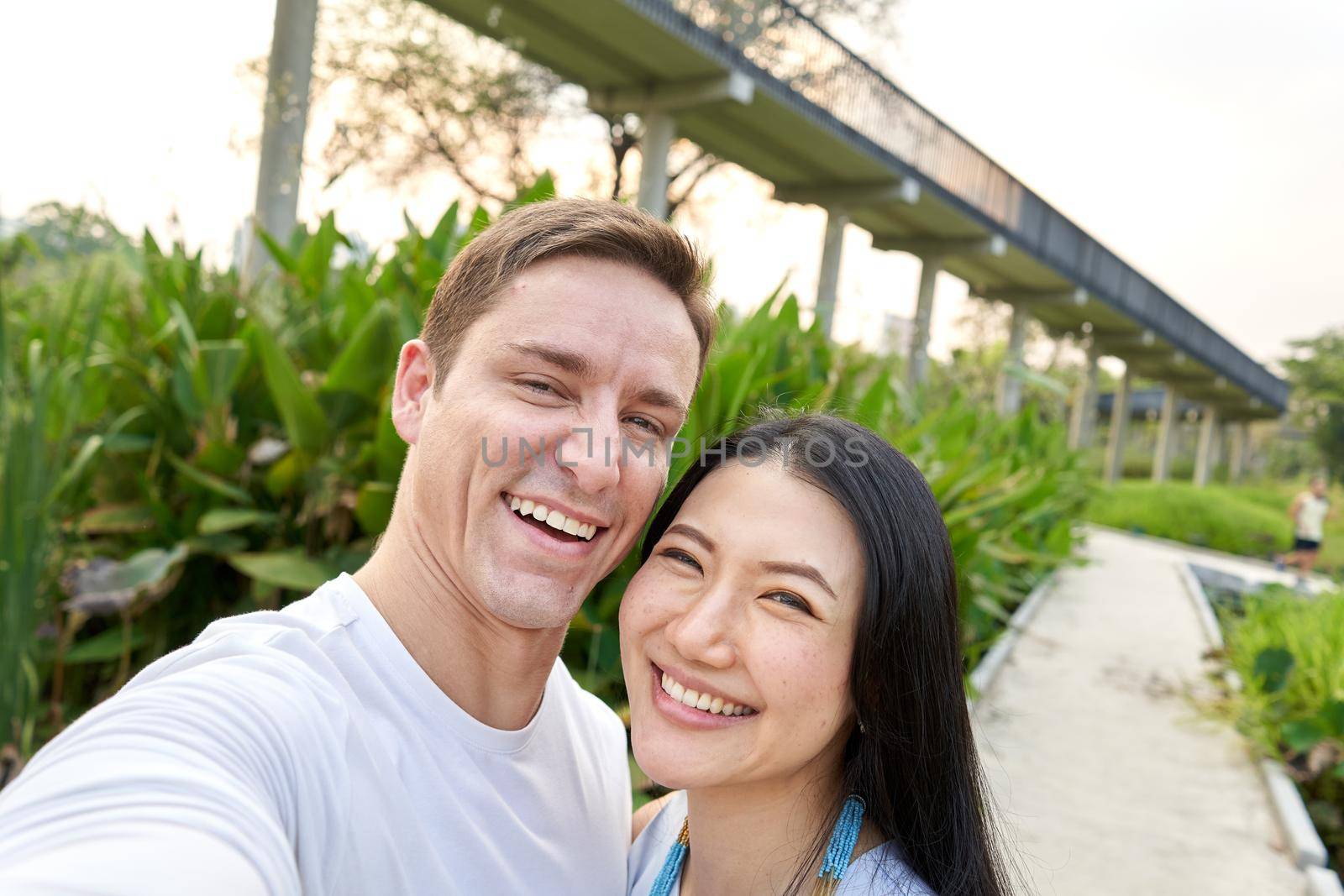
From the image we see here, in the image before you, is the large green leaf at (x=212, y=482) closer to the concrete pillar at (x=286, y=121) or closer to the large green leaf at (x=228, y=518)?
the large green leaf at (x=228, y=518)

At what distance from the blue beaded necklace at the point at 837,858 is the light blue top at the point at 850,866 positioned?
0.05 ft

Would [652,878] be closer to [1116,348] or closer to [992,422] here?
[992,422]

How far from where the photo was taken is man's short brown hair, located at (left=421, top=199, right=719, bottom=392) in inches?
55.8

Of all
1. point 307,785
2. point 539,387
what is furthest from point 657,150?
point 307,785

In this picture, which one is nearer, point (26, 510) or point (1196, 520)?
point (26, 510)

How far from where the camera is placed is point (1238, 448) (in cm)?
4212

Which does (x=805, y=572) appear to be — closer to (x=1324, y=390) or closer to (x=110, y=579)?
(x=110, y=579)

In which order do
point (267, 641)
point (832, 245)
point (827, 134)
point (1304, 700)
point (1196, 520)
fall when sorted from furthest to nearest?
point (1196, 520), point (832, 245), point (827, 134), point (1304, 700), point (267, 641)

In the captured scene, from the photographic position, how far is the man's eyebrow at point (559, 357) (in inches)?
52.9

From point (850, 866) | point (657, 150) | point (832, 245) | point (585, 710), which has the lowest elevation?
point (850, 866)

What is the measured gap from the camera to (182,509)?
2.60 m

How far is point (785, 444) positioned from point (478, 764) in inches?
27.1

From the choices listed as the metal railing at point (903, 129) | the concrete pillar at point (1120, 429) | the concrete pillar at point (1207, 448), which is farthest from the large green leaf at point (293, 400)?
the concrete pillar at point (1207, 448)

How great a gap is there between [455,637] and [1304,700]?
495 centimetres
